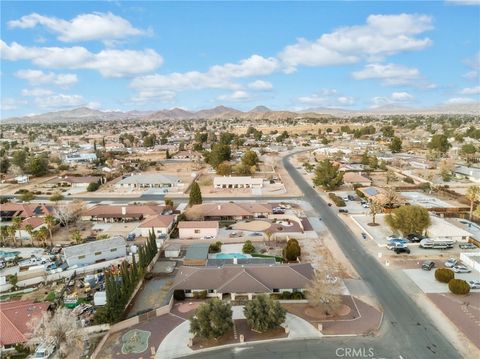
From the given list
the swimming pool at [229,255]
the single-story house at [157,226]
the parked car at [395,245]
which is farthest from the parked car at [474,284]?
the single-story house at [157,226]

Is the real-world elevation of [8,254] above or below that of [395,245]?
below

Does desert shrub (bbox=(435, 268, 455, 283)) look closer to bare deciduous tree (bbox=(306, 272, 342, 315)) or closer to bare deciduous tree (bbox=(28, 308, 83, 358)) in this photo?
bare deciduous tree (bbox=(306, 272, 342, 315))

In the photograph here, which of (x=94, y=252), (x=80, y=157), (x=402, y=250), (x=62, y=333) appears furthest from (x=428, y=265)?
(x=80, y=157)

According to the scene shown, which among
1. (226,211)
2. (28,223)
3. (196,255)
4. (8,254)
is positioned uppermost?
(226,211)

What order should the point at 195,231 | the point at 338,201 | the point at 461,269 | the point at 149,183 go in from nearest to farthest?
the point at 461,269 < the point at 195,231 < the point at 338,201 < the point at 149,183

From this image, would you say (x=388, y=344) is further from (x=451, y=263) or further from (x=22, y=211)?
(x=22, y=211)

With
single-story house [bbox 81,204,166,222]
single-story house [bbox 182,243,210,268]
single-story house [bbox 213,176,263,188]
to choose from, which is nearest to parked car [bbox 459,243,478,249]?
single-story house [bbox 182,243,210,268]

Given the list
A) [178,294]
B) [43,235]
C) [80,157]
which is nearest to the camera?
[178,294]
